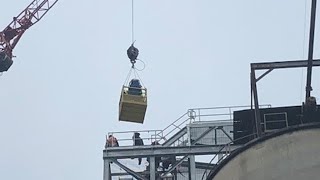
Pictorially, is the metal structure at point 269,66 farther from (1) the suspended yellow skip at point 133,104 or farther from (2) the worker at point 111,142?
(2) the worker at point 111,142

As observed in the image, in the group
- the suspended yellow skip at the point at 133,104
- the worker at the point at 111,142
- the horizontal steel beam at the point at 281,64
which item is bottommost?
the worker at the point at 111,142

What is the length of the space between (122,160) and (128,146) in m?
0.87

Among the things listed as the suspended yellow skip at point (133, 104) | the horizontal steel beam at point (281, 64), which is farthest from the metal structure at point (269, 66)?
the suspended yellow skip at point (133, 104)

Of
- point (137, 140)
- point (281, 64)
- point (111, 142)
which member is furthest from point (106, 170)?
point (281, 64)

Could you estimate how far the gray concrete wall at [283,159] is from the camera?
52.9 feet

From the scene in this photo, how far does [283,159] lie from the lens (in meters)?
16.6

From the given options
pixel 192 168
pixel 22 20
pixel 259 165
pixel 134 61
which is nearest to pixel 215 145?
pixel 192 168

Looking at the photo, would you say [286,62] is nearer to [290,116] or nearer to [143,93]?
[290,116]

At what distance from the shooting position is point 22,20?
55094mm

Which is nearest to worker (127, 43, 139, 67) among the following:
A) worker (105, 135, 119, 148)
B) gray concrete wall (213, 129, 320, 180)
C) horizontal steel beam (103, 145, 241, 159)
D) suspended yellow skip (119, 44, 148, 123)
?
suspended yellow skip (119, 44, 148, 123)

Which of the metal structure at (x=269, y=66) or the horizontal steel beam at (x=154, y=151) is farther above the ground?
the metal structure at (x=269, y=66)

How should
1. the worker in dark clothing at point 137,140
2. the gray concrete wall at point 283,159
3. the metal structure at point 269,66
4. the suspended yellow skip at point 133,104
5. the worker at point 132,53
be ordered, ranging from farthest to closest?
the worker at point 132,53, the worker in dark clothing at point 137,140, the suspended yellow skip at point 133,104, the metal structure at point 269,66, the gray concrete wall at point 283,159

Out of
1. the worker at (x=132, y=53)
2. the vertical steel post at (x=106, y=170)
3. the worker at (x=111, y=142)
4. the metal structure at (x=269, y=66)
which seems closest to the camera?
the metal structure at (x=269, y=66)

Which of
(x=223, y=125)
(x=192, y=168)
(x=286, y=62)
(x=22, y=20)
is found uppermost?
(x=22, y=20)
